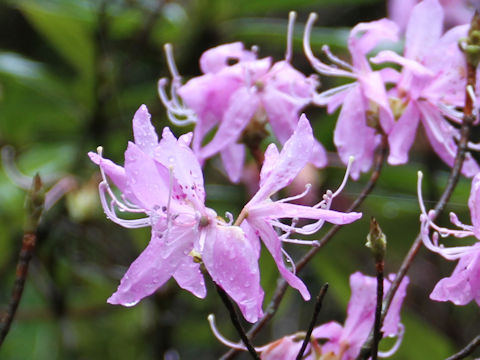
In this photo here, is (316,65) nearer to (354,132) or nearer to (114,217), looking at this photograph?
(354,132)

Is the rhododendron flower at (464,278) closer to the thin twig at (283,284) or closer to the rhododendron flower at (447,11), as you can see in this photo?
the thin twig at (283,284)

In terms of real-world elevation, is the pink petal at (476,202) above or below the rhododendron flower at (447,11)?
above

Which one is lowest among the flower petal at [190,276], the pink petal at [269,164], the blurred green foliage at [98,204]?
the blurred green foliage at [98,204]

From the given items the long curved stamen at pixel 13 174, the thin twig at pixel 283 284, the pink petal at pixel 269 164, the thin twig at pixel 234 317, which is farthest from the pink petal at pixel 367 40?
the long curved stamen at pixel 13 174

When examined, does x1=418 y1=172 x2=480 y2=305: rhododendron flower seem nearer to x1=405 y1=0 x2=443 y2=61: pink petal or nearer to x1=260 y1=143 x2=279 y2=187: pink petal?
x1=260 y1=143 x2=279 y2=187: pink petal

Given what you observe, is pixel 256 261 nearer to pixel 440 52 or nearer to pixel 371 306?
pixel 371 306
